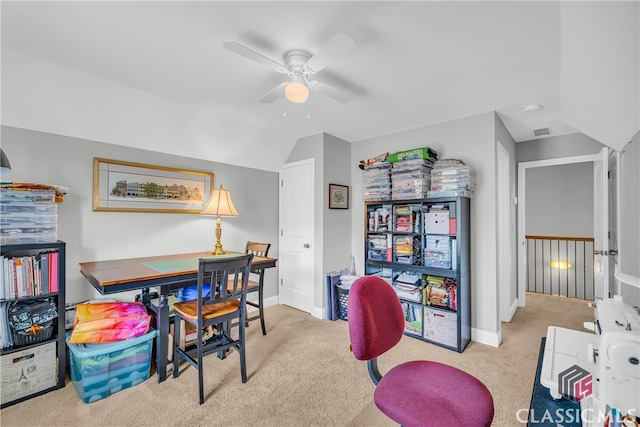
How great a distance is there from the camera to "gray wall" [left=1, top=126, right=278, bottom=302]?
231cm

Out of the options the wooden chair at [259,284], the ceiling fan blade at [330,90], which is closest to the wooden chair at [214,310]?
the wooden chair at [259,284]

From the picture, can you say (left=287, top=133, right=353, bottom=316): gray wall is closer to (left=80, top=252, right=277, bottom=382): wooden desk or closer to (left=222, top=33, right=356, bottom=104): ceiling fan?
(left=80, top=252, right=277, bottom=382): wooden desk

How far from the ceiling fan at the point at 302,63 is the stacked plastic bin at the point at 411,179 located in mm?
1197

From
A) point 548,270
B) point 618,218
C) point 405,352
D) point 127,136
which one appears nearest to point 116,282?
point 127,136

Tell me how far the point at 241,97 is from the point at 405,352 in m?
2.84

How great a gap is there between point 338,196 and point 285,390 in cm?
236

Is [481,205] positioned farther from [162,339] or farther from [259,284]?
[162,339]

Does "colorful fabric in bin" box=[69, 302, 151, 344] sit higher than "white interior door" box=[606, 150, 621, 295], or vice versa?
"white interior door" box=[606, 150, 621, 295]

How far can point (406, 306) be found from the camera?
10.3ft

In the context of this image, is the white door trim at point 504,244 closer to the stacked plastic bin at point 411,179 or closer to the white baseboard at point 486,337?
the white baseboard at point 486,337

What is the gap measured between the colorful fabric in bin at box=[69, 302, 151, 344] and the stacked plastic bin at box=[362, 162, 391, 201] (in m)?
2.50

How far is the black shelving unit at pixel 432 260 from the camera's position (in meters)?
2.80

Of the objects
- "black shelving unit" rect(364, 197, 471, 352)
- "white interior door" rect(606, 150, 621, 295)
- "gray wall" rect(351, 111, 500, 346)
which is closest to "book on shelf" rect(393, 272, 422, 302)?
"black shelving unit" rect(364, 197, 471, 352)

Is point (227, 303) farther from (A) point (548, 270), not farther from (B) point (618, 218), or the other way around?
(A) point (548, 270)
